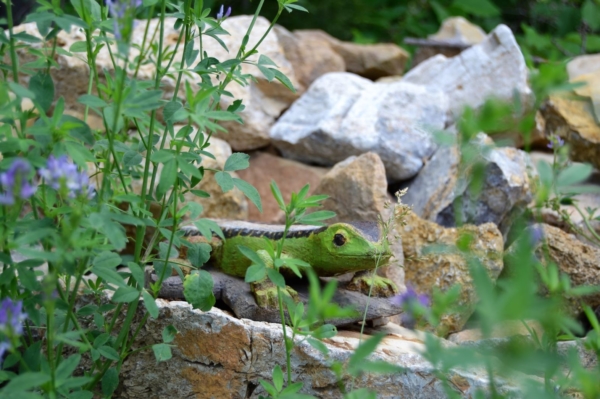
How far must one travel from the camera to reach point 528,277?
1.02 m

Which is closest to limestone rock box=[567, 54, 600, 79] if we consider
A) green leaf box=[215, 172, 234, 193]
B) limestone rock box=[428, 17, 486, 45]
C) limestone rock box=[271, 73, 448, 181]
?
limestone rock box=[428, 17, 486, 45]

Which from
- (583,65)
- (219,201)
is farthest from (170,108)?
(583,65)

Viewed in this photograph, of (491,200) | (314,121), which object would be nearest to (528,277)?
(491,200)

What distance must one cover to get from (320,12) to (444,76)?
105 inches

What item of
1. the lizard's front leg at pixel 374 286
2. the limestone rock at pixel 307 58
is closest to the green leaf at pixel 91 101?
the lizard's front leg at pixel 374 286

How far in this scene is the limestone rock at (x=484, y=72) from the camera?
438cm

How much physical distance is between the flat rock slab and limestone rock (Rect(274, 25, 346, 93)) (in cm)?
267

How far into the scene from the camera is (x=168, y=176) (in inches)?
60.2

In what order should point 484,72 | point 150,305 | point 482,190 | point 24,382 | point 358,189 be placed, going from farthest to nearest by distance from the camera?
1. point 484,72
2. point 482,190
3. point 358,189
4. point 150,305
5. point 24,382

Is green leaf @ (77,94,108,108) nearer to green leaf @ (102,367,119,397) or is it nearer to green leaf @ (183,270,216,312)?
green leaf @ (183,270,216,312)

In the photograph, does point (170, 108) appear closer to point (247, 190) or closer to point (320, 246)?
point (247, 190)

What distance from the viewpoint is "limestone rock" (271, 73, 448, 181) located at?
12.3 feet

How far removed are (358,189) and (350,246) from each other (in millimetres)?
850

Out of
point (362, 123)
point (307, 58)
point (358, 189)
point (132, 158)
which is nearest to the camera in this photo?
point (132, 158)
